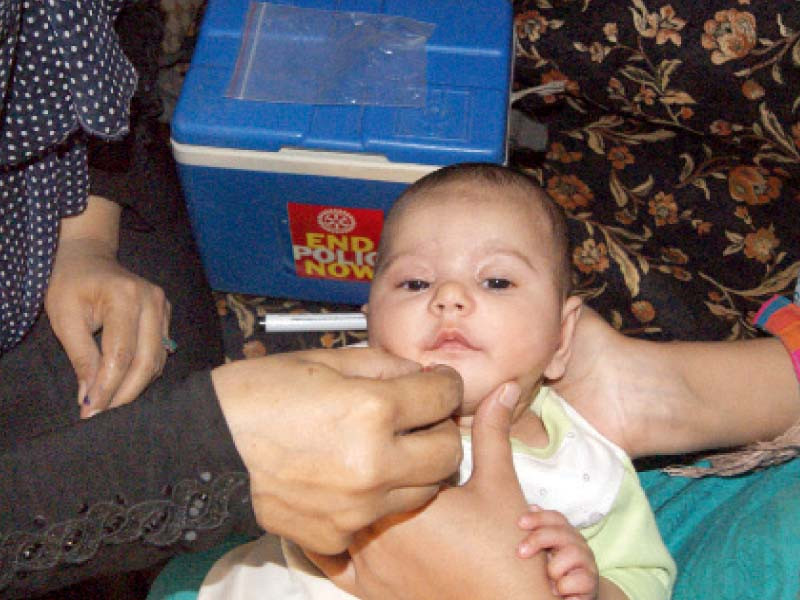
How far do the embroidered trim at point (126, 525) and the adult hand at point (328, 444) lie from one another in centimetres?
5

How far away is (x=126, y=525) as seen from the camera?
0.96 metres

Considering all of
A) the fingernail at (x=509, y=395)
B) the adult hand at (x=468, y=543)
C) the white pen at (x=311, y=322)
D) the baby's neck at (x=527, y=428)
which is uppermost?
the fingernail at (x=509, y=395)

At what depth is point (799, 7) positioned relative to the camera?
1.75 metres

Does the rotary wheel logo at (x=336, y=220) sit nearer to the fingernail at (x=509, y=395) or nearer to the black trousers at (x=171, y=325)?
the black trousers at (x=171, y=325)

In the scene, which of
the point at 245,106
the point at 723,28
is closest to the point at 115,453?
the point at 245,106

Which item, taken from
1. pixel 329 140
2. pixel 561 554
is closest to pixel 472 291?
pixel 561 554

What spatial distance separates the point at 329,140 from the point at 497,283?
1.58 ft

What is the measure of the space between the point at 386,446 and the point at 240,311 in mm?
1156

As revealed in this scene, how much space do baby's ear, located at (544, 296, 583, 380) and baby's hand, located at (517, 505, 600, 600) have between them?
277 mm

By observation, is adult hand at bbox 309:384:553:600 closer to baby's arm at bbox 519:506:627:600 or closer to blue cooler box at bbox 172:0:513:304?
baby's arm at bbox 519:506:627:600

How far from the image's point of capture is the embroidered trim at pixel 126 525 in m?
0.95

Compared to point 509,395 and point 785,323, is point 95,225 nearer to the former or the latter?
point 509,395

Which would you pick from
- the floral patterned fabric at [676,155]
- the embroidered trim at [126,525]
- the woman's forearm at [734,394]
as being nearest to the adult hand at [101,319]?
the embroidered trim at [126,525]

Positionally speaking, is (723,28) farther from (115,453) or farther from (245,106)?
(115,453)
